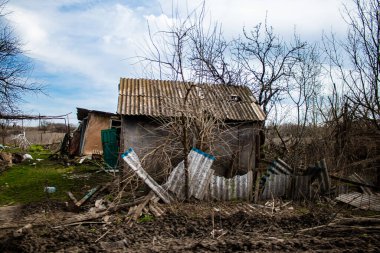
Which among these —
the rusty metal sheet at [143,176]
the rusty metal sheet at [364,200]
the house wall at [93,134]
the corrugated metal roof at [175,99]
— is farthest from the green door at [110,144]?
the rusty metal sheet at [364,200]

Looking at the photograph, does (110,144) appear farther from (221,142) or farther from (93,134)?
(221,142)

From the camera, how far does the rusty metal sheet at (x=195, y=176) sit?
26.1ft

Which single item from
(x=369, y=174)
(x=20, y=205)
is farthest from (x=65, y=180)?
(x=369, y=174)

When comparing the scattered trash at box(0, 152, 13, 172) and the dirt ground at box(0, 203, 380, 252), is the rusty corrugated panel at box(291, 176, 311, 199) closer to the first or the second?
the dirt ground at box(0, 203, 380, 252)

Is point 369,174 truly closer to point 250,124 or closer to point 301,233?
point 250,124

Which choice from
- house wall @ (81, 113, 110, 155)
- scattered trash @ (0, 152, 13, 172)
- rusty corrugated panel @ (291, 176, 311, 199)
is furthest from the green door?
rusty corrugated panel @ (291, 176, 311, 199)

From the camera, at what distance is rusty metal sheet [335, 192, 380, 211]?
7821 mm

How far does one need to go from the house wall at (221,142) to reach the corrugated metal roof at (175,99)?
35 centimetres

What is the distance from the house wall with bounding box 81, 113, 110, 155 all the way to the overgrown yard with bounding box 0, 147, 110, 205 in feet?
8.16

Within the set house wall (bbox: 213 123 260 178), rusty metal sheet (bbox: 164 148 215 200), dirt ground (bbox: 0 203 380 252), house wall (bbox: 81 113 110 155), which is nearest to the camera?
dirt ground (bbox: 0 203 380 252)

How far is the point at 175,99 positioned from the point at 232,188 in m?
4.07

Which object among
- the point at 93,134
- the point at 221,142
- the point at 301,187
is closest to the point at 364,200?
the point at 301,187

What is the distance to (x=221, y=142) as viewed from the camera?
1034 centimetres

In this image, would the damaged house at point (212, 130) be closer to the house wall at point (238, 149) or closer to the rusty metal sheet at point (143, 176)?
the house wall at point (238, 149)
